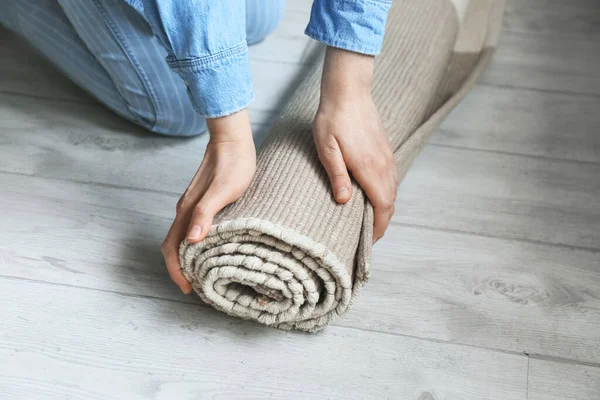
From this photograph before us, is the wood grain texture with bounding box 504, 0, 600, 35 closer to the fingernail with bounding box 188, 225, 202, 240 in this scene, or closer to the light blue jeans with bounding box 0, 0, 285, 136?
the light blue jeans with bounding box 0, 0, 285, 136

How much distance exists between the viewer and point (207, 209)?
82 centimetres

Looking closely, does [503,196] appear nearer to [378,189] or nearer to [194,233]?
[378,189]

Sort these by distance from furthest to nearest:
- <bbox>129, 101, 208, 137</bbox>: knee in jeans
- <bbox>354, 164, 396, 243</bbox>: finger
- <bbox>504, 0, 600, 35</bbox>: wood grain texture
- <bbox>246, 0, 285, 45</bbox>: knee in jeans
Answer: <bbox>504, 0, 600, 35</bbox>: wood grain texture < <bbox>246, 0, 285, 45</bbox>: knee in jeans < <bbox>129, 101, 208, 137</bbox>: knee in jeans < <bbox>354, 164, 396, 243</bbox>: finger

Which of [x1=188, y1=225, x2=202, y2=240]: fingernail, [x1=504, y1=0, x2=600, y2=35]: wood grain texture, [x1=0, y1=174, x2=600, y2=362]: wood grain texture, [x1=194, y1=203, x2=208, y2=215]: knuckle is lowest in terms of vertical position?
[x1=504, y1=0, x2=600, y2=35]: wood grain texture

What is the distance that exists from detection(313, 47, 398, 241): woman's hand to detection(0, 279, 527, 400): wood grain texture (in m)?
0.20

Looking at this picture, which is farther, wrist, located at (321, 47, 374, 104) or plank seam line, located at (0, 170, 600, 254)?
plank seam line, located at (0, 170, 600, 254)

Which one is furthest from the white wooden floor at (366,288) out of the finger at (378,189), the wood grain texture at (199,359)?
the finger at (378,189)

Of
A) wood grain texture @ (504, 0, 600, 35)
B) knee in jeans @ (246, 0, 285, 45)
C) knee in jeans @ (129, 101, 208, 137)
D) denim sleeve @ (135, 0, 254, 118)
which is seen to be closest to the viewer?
denim sleeve @ (135, 0, 254, 118)

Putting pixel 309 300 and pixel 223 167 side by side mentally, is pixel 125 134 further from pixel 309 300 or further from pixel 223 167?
pixel 309 300

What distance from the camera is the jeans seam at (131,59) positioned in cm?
106

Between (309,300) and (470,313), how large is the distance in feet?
0.87

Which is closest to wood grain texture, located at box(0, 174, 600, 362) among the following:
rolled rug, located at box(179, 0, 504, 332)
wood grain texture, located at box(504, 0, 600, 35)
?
rolled rug, located at box(179, 0, 504, 332)

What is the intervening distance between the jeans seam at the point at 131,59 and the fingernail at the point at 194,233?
0.41 m

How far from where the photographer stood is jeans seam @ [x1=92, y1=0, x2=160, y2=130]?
1.06m
